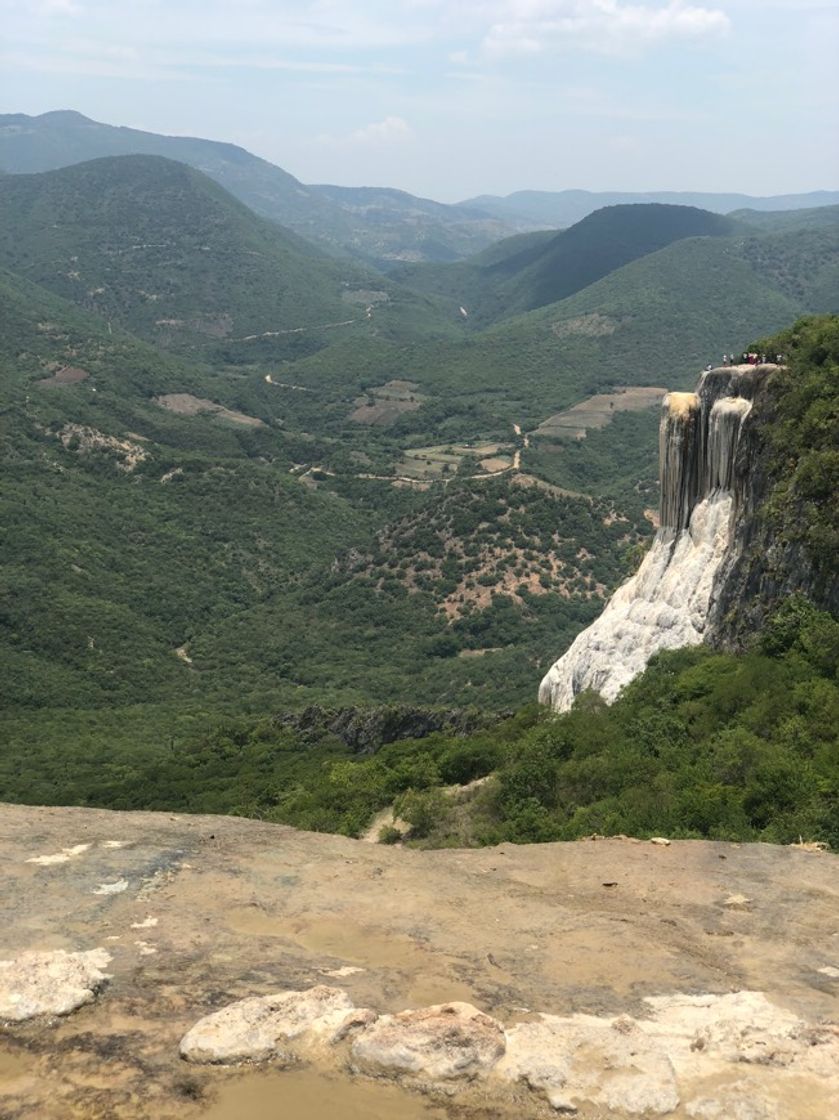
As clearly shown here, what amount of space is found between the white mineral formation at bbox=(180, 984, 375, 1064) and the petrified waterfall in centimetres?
2475

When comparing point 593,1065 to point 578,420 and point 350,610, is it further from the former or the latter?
point 578,420

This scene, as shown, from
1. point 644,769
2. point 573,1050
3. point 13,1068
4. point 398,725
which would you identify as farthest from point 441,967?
point 398,725

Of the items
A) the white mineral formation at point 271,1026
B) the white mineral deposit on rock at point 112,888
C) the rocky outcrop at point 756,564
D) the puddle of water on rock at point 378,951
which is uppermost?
A: the rocky outcrop at point 756,564

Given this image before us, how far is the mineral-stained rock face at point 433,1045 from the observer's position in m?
11.0

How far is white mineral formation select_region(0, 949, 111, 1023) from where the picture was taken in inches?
480

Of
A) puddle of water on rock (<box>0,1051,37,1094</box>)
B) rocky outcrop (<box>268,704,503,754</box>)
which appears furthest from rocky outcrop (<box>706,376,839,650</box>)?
puddle of water on rock (<box>0,1051,37,1094</box>)

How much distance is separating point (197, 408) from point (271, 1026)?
18617cm

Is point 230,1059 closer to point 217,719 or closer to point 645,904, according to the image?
point 645,904

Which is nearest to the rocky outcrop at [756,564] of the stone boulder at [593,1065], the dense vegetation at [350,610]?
the dense vegetation at [350,610]

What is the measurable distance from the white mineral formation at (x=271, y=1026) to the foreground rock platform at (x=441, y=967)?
38mm

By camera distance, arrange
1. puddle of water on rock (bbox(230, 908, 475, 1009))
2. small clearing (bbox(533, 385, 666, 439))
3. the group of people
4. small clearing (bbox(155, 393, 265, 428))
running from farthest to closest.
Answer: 1. small clearing (bbox(155, 393, 265, 428))
2. small clearing (bbox(533, 385, 666, 439))
3. the group of people
4. puddle of water on rock (bbox(230, 908, 475, 1009))

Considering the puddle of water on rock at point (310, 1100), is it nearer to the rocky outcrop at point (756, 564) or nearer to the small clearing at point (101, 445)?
the rocky outcrop at point (756, 564)

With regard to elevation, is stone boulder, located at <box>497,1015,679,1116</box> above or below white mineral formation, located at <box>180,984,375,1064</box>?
above

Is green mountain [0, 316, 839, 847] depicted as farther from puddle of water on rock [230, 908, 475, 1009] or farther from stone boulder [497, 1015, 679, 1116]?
stone boulder [497, 1015, 679, 1116]
